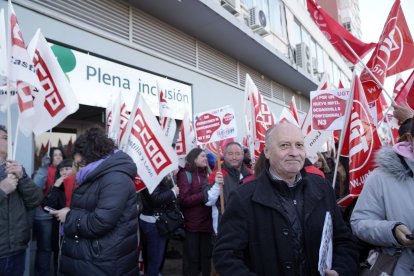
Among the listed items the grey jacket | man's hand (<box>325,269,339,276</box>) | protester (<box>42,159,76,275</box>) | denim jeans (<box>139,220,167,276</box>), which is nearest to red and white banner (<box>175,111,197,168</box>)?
denim jeans (<box>139,220,167,276</box>)

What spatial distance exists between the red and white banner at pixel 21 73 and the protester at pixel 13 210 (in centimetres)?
33

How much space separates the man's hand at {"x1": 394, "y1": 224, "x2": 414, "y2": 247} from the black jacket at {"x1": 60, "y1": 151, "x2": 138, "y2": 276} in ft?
6.29

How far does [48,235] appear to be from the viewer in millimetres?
4492

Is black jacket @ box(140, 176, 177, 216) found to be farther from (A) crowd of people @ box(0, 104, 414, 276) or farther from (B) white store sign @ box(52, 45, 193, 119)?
(B) white store sign @ box(52, 45, 193, 119)

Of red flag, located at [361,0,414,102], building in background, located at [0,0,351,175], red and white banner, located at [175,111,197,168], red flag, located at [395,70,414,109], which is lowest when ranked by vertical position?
red and white banner, located at [175,111,197,168]

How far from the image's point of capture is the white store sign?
20.3 feet

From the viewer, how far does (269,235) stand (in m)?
1.89

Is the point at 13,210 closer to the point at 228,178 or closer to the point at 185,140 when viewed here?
the point at 228,178

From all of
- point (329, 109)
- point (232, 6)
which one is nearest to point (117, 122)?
point (329, 109)

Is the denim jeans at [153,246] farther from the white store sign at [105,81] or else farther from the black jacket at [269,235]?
the black jacket at [269,235]

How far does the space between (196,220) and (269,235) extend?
9.49 feet

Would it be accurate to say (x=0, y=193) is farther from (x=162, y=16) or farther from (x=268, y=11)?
(x=268, y=11)

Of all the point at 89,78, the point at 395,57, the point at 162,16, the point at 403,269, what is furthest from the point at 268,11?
the point at 403,269

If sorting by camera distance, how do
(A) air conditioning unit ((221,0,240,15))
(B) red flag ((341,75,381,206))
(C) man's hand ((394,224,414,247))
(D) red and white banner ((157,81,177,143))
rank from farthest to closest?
(A) air conditioning unit ((221,0,240,15)) < (D) red and white banner ((157,81,177,143)) < (B) red flag ((341,75,381,206)) < (C) man's hand ((394,224,414,247))
